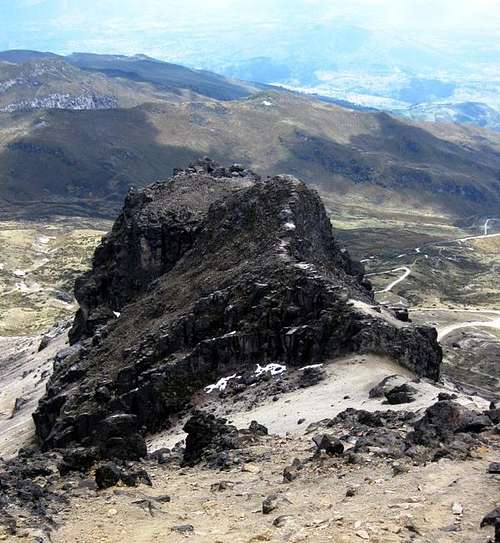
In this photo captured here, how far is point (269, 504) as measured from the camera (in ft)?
88.1

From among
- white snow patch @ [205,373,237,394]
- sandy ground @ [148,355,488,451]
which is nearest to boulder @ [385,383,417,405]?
sandy ground @ [148,355,488,451]

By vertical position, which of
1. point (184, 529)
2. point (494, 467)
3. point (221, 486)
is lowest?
point (221, 486)

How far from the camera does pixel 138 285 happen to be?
84438mm

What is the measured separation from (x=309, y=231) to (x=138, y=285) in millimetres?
22628

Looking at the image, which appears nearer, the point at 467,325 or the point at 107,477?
the point at 107,477

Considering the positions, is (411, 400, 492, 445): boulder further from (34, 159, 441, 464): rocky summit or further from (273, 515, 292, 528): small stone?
(34, 159, 441, 464): rocky summit

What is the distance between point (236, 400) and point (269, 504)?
24.0m

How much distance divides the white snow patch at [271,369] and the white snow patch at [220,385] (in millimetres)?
1745

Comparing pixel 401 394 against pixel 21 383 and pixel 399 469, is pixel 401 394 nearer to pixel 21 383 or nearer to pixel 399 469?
pixel 399 469

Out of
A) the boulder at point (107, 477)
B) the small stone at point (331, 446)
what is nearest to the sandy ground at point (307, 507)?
the boulder at point (107, 477)

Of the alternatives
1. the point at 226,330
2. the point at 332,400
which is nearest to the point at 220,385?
the point at 226,330

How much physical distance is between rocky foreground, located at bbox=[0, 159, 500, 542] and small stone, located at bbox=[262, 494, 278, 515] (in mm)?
51

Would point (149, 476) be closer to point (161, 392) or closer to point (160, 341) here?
point (161, 392)

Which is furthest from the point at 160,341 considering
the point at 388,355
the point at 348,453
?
the point at 348,453
